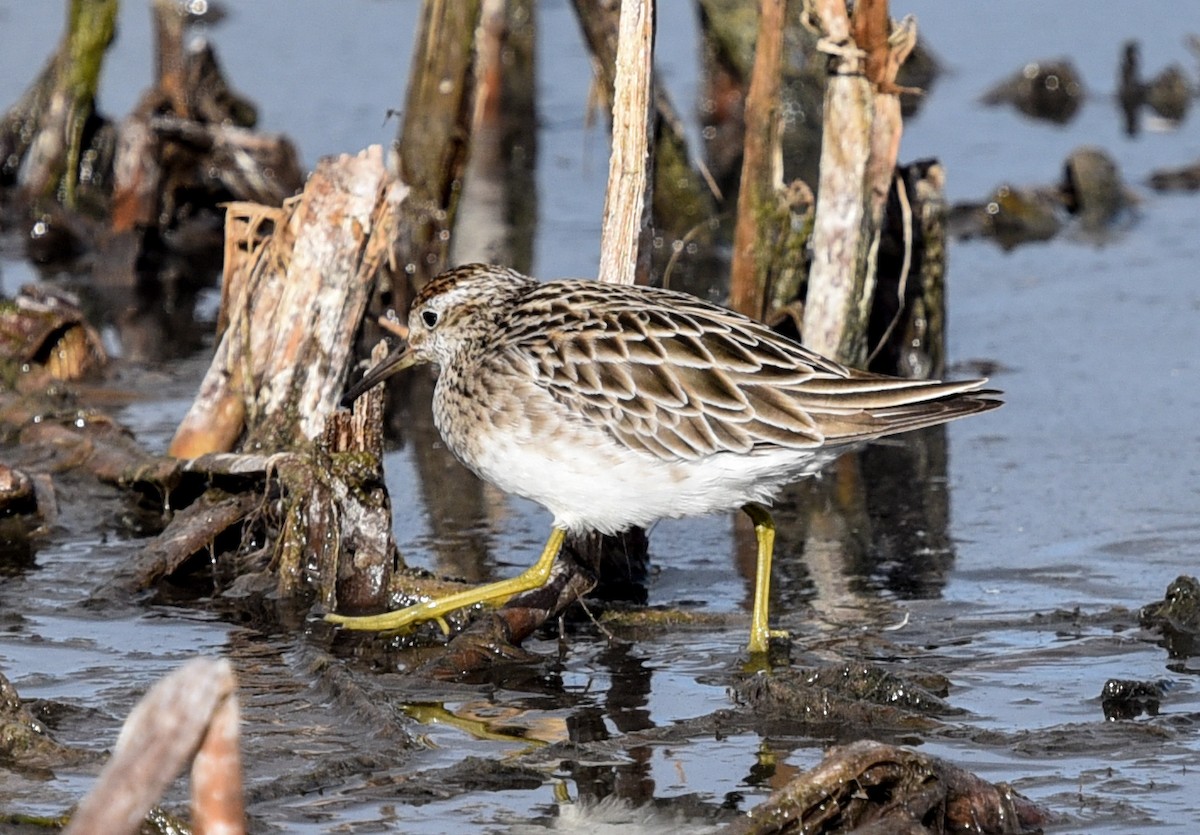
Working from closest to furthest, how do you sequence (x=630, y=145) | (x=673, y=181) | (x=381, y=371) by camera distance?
(x=381, y=371), (x=630, y=145), (x=673, y=181)

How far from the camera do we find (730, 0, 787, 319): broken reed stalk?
9469mm

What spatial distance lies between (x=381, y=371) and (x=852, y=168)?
9.81 ft

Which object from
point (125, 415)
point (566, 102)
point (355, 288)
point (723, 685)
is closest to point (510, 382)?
point (723, 685)

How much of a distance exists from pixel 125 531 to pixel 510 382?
249 cm

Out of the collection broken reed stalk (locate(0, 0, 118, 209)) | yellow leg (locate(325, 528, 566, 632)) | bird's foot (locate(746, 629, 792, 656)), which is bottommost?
bird's foot (locate(746, 629, 792, 656))

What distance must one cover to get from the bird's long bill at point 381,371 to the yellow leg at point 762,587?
1.53 m

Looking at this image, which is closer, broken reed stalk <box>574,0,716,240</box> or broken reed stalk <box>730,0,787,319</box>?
broken reed stalk <box>730,0,787,319</box>

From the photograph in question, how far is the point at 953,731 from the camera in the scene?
241 inches

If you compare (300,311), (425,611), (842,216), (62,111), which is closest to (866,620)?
(425,611)

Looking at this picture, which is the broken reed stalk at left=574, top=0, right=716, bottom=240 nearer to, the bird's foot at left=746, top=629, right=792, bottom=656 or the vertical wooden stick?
the vertical wooden stick

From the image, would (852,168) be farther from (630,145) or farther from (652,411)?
(652,411)

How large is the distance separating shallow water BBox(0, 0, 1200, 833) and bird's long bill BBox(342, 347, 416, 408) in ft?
3.25

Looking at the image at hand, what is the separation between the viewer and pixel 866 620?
7.51m

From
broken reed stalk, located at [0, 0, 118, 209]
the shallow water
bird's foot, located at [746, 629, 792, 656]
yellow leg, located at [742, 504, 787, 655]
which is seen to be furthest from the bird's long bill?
broken reed stalk, located at [0, 0, 118, 209]
